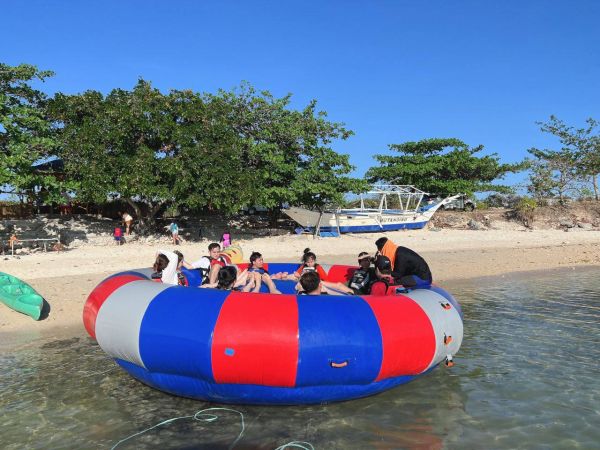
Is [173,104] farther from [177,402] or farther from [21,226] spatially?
[177,402]

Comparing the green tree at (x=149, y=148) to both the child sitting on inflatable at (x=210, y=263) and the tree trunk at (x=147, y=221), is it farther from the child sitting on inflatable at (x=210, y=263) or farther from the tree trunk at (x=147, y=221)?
the child sitting on inflatable at (x=210, y=263)

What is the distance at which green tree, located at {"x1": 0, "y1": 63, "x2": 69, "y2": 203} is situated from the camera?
15.5 m

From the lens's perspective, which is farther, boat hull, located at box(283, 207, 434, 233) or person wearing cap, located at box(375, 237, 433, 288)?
boat hull, located at box(283, 207, 434, 233)

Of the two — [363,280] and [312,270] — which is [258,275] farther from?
[363,280]

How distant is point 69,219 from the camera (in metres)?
20.1

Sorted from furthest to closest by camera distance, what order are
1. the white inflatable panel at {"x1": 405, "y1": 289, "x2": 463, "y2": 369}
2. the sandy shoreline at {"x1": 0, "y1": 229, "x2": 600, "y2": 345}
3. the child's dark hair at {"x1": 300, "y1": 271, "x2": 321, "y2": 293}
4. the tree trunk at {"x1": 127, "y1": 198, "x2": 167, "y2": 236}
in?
the tree trunk at {"x1": 127, "y1": 198, "x2": 167, "y2": 236}
the sandy shoreline at {"x1": 0, "y1": 229, "x2": 600, "y2": 345}
the child's dark hair at {"x1": 300, "y1": 271, "x2": 321, "y2": 293}
the white inflatable panel at {"x1": 405, "y1": 289, "x2": 463, "y2": 369}

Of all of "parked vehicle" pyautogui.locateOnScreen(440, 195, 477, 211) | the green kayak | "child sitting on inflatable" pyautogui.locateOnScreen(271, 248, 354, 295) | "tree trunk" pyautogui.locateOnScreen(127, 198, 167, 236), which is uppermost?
"parked vehicle" pyautogui.locateOnScreen(440, 195, 477, 211)

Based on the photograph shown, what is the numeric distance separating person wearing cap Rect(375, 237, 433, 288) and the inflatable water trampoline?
1.20 metres

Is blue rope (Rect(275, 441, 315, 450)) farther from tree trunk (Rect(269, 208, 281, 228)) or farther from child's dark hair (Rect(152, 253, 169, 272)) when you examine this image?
tree trunk (Rect(269, 208, 281, 228))

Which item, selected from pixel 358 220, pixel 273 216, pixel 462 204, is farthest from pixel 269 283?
pixel 462 204

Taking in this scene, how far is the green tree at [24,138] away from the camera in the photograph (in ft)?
50.8

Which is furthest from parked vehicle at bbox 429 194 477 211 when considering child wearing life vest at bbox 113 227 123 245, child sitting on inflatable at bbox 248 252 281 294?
child sitting on inflatable at bbox 248 252 281 294

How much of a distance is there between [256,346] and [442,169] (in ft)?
84.5

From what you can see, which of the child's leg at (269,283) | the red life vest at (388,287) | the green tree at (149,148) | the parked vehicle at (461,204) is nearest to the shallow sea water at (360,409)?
the red life vest at (388,287)
